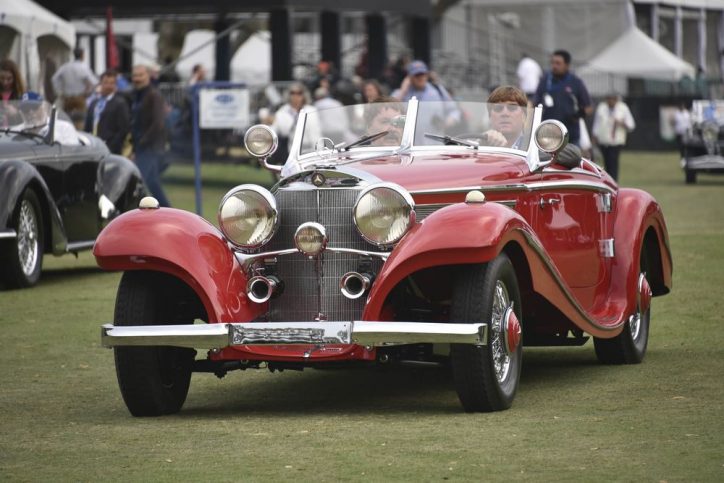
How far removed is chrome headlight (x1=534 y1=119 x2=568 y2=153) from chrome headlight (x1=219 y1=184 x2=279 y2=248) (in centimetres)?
159

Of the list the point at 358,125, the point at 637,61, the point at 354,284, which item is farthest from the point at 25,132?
the point at 637,61

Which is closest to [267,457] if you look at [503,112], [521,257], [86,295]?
[521,257]

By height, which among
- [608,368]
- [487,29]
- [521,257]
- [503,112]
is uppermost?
[487,29]

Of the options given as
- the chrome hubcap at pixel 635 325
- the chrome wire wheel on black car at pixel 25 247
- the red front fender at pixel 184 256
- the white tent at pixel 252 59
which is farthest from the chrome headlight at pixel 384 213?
the white tent at pixel 252 59

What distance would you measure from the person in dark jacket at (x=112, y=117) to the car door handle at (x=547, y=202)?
9.94 m

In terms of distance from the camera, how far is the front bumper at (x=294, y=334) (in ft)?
22.1

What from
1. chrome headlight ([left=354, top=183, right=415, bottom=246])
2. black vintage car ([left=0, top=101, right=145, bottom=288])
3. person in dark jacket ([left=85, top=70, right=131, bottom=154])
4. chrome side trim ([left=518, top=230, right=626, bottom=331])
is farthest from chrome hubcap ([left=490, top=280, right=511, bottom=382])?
person in dark jacket ([left=85, top=70, right=131, bottom=154])

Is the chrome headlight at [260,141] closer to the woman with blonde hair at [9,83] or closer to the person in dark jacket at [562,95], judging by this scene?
the woman with blonde hair at [9,83]

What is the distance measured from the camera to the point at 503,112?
28.2 ft

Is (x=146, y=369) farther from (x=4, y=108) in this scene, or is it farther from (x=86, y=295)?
(x=4, y=108)

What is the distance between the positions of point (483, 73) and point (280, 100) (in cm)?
1651

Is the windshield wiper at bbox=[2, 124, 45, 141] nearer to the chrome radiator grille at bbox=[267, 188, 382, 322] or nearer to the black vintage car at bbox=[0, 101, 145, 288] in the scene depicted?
the black vintage car at bbox=[0, 101, 145, 288]

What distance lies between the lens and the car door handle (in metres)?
8.20

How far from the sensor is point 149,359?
23.6 ft
